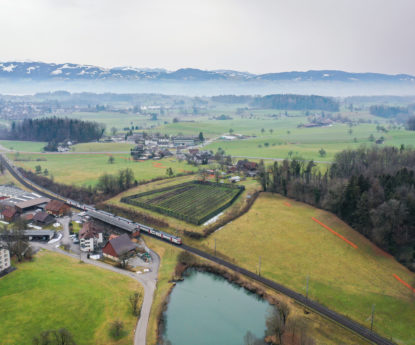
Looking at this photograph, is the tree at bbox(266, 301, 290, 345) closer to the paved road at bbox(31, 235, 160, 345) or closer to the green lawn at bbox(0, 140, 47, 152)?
the paved road at bbox(31, 235, 160, 345)

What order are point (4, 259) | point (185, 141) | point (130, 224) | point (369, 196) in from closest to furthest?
1. point (4, 259)
2. point (369, 196)
3. point (130, 224)
4. point (185, 141)

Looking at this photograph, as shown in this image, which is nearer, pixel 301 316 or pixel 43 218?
pixel 301 316

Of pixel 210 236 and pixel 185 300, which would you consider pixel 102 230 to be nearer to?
pixel 210 236

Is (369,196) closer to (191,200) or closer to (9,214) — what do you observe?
(191,200)

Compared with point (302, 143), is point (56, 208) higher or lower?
lower

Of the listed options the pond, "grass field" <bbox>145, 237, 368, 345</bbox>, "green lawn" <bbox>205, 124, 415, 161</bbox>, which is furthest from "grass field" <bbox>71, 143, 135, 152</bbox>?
the pond

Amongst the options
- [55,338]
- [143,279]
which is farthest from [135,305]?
[55,338]

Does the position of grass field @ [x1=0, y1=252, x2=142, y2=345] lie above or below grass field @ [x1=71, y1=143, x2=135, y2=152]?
below

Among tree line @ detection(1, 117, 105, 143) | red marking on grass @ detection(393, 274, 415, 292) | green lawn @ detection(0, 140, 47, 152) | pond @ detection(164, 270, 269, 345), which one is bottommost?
pond @ detection(164, 270, 269, 345)
